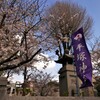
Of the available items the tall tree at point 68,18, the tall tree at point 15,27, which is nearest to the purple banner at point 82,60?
the tall tree at point 15,27

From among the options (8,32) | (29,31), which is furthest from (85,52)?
(8,32)

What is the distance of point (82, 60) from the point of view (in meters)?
11.4

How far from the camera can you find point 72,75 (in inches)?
769

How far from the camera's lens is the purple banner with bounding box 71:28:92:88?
35.7ft

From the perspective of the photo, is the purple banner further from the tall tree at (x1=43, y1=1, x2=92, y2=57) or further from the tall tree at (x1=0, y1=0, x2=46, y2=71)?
the tall tree at (x1=43, y1=1, x2=92, y2=57)

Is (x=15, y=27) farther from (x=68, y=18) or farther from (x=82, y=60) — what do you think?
(x=68, y=18)

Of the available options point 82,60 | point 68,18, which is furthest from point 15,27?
point 68,18

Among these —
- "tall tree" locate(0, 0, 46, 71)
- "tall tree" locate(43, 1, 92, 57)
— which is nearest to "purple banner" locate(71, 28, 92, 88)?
"tall tree" locate(0, 0, 46, 71)

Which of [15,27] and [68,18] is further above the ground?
[68,18]

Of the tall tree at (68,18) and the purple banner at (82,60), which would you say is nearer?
the purple banner at (82,60)

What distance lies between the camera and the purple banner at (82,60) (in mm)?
10875

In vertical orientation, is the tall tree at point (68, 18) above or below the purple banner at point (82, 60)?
above

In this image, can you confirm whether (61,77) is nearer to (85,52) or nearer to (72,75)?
(72,75)

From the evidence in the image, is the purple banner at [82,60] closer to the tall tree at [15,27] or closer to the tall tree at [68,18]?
the tall tree at [15,27]
